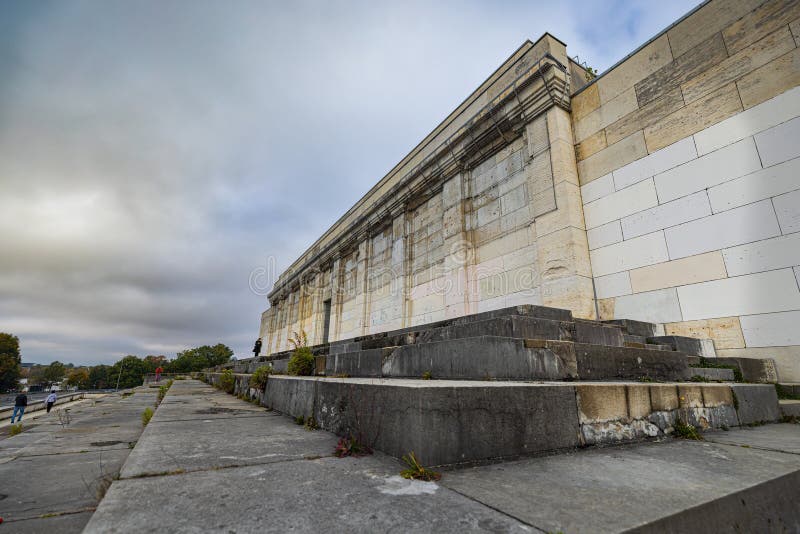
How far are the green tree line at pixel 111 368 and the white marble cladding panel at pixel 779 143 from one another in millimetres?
91454

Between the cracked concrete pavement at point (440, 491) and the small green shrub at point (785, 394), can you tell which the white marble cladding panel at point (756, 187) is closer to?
the small green shrub at point (785, 394)

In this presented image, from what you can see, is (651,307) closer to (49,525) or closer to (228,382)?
(49,525)

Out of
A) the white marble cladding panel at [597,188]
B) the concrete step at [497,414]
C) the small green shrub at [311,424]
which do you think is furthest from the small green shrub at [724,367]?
the small green shrub at [311,424]

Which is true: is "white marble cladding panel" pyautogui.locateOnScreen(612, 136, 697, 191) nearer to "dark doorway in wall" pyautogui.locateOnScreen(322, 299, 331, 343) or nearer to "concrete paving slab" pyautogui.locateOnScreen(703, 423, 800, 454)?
"concrete paving slab" pyautogui.locateOnScreen(703, 423, 800, 454)

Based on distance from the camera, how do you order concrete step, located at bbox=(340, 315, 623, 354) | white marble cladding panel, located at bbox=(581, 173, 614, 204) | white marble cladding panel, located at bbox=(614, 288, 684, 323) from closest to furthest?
1. concrete step, located at bbox=(340, 315, 623, 354)
2. white marble cladding panel, located at bbox=(614, 288, 684, 323)
3. white marble cladding panel, located at bbox=(581, 173, 614, 204)

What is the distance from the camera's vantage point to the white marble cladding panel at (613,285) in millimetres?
6797

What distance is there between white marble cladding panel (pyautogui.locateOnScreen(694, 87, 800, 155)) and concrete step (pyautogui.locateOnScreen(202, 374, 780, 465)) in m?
4.72

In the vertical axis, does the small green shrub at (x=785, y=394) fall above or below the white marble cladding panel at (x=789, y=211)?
below

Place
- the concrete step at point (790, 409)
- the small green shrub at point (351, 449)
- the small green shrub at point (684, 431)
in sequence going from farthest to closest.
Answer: the concrete step at point (790, 409)
the small green shrub at point (684, 431)
the small green shrub at point (351, 449)

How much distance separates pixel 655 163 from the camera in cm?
667

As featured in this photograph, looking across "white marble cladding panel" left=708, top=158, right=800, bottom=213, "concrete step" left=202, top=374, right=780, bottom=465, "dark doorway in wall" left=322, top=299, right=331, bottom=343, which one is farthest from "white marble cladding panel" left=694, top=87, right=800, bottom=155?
"dark doorway in wall" left=322, top=299, right=331, bottom=343

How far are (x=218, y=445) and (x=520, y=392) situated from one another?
80.3 inches

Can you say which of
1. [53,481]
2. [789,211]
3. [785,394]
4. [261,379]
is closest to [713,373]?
[785,394]

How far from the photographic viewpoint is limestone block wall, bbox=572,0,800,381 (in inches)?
202
